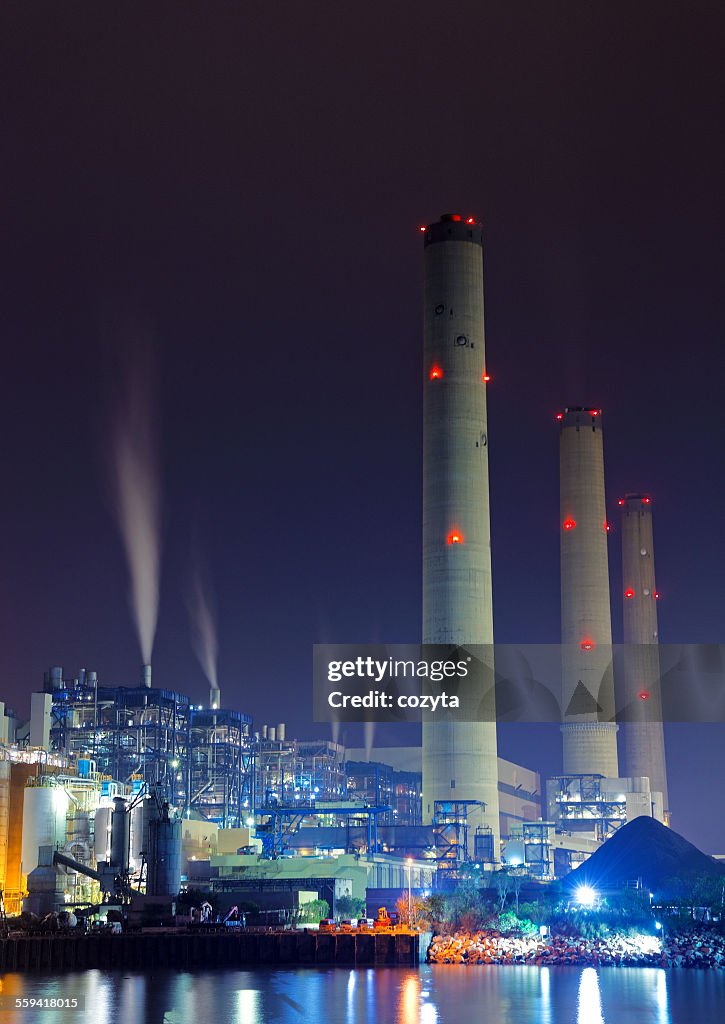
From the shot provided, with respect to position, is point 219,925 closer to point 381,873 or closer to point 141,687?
point 381,873

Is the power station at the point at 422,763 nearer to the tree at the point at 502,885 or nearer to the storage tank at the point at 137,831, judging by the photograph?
the storage tank at the point at 137,831

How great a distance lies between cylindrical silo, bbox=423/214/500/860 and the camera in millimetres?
97500

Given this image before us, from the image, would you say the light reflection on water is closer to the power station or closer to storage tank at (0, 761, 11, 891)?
the power station

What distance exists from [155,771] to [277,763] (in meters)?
28.6

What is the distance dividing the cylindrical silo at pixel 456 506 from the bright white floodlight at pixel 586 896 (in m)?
9.29

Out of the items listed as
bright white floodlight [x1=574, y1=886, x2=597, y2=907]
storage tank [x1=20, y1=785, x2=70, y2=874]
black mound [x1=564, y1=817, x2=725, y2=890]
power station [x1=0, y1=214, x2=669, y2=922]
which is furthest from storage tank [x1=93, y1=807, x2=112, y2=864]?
black mound [x1=564, y1=817, x2=725, y2=890]

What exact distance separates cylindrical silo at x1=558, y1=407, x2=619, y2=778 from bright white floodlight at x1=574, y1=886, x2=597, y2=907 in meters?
37.7

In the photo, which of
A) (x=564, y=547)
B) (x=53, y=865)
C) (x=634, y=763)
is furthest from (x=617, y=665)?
(x=53, y=865)

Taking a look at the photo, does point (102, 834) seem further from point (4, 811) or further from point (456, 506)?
point (456, 506)

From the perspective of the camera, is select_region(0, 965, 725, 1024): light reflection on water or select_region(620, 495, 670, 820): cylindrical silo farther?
select_region(620, 495, 670, 820): cylindrical silo

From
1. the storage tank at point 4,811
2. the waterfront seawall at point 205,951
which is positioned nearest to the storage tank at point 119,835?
the storage tank at point 4,811

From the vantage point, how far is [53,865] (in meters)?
87.9

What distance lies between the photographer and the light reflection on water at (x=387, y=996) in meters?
53.1

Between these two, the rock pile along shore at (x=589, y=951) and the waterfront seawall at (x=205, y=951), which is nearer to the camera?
the waterfront seawall at (x=205, y=951)
